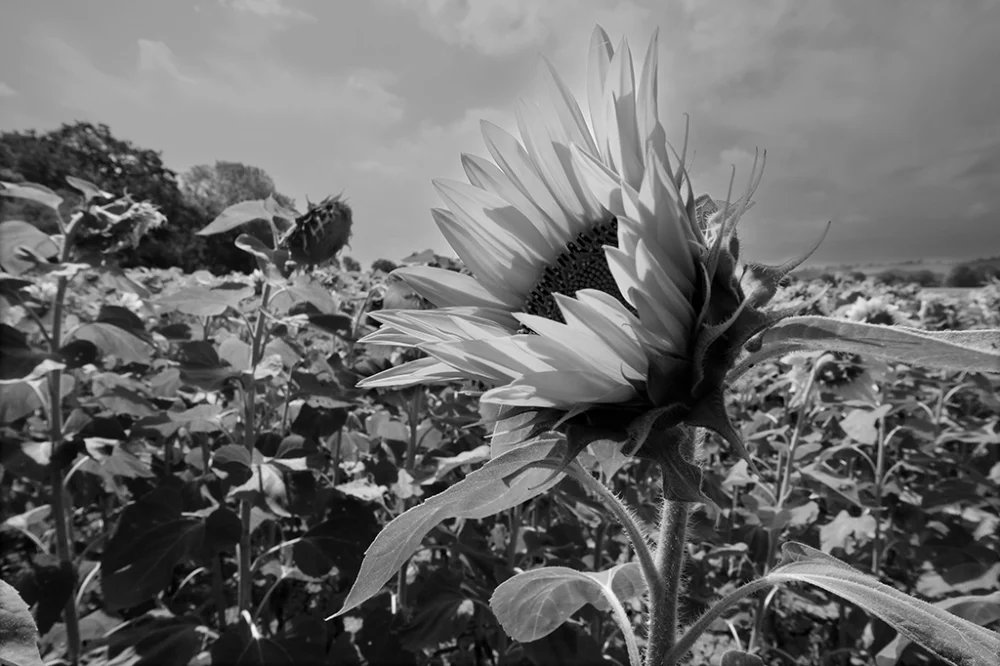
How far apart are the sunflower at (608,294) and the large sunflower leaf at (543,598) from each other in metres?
0.38

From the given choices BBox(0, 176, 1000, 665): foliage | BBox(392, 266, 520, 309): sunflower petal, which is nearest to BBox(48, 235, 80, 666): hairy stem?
BBox(0, 176, 1000, 665): foliage

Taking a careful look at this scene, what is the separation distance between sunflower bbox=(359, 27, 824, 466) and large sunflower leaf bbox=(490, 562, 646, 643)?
1.26 ft

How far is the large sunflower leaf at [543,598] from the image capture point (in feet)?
2.58

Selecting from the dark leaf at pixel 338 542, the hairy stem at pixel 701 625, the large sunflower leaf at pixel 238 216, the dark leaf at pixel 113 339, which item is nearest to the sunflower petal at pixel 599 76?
the hairy stem at pixel 701 625

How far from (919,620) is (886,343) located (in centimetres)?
29

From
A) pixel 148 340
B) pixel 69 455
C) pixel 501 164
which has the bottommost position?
pixel 69 455

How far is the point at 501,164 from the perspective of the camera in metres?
0.69

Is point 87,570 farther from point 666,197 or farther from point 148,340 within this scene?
point 666,197

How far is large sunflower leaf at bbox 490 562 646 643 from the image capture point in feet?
2.58

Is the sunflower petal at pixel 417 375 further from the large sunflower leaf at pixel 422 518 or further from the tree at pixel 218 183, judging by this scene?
the tree at pixel 218 183

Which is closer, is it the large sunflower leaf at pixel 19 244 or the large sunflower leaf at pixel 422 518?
the large sunflower leaf at pixel 422 518

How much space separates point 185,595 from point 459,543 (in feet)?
5.84

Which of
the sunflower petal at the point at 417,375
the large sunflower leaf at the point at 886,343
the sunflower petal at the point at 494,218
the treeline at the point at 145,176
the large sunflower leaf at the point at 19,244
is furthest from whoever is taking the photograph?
the treeline at the point at 145,176

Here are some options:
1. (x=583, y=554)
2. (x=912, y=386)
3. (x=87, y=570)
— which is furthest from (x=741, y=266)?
(x=912, y=386)
